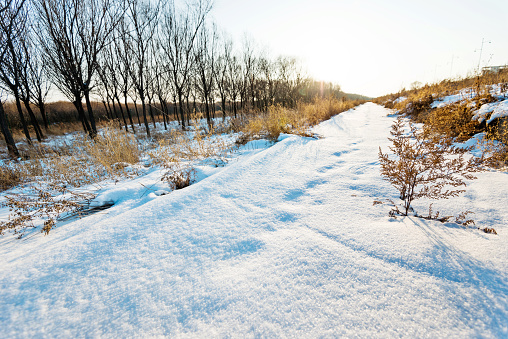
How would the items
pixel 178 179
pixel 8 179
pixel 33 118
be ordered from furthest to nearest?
pixel 33 118
pixel 8 179
pixel 178 179

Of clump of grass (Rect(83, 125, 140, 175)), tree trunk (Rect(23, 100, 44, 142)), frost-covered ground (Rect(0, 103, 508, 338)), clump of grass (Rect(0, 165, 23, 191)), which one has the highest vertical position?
tree trunk (Rect(23, 100, 44, 142))

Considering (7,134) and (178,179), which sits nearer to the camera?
(178,179)

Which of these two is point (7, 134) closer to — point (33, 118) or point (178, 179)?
point (33, 118)

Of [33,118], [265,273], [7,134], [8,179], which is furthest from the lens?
[33,118]

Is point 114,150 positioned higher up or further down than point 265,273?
higher up

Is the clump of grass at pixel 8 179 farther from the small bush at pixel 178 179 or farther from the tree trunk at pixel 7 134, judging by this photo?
the tree trunk at pixel 7 134

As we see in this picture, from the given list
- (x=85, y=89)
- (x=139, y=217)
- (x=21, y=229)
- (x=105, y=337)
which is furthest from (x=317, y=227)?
(x=85, y=89)

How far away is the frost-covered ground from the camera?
65cm

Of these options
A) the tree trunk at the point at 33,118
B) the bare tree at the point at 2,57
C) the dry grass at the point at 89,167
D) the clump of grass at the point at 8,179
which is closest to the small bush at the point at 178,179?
the dry grass at the point at 89,167

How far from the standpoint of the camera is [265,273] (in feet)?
2.83

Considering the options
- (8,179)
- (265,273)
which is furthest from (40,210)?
(8,179)

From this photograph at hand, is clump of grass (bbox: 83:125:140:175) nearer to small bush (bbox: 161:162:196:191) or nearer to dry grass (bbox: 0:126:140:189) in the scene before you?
dry grass (bbox: 0:126:140:189)

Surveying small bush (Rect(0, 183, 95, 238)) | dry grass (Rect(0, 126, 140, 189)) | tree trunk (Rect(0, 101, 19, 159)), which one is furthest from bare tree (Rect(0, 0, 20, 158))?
small bush (Rect(0, 183, 95, 238))

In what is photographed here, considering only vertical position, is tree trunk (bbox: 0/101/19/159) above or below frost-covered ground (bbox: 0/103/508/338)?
above
